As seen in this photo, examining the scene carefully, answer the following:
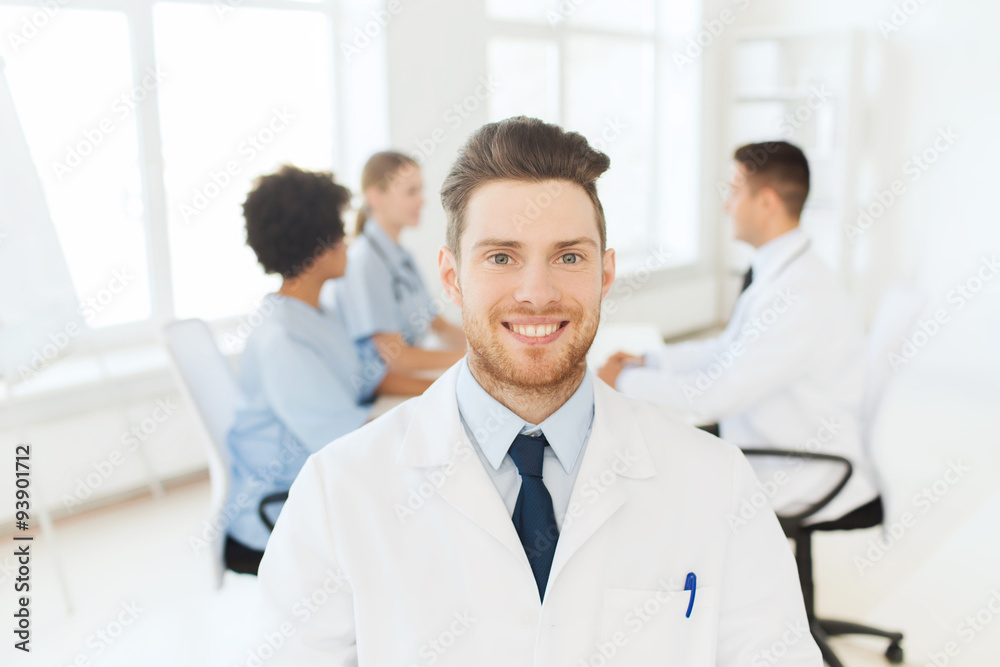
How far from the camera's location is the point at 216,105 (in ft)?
13.3

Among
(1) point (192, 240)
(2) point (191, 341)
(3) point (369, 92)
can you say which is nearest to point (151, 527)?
(1) point (192, 240)

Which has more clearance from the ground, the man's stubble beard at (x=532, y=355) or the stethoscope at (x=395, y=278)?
the man's stubble beard at (x=532, y=355)

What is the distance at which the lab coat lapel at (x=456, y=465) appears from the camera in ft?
3.67

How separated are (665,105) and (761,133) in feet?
2.73

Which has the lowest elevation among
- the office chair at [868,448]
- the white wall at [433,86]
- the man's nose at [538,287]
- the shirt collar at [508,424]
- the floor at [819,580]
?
the floor at [819,580]

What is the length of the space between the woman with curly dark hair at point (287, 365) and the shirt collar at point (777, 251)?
1.25 m

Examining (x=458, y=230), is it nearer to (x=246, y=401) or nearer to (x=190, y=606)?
(x=246, y=401)

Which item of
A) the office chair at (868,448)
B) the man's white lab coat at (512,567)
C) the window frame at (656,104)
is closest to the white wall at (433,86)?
the window frame at (656,104)

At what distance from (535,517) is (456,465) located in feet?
0.44

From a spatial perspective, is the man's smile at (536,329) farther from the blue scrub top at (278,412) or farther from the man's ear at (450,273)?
the blue scrub top at (278,412)

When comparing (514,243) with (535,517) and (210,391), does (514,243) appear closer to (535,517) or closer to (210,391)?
(535,517)

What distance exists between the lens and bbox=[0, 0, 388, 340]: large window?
11.7 feet

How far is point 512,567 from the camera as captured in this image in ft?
3.63

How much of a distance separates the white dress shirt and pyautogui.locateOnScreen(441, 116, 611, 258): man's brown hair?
1.16 m
